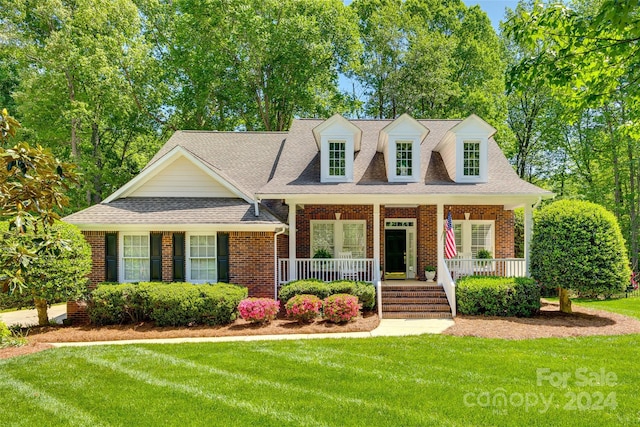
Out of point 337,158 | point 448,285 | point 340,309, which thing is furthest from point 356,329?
point 337,158

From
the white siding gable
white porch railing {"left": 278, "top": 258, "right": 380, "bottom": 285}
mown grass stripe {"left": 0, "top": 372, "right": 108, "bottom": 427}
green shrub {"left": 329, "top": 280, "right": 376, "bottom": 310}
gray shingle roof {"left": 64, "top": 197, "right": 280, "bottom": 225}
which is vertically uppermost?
the white siding gable

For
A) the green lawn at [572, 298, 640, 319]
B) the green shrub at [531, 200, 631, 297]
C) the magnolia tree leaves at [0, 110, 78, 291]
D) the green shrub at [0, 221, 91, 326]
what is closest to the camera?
the magnolia tree leaves at [0, 110, 78, 291]

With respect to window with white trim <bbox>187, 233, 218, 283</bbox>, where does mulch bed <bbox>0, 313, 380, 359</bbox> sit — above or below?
below

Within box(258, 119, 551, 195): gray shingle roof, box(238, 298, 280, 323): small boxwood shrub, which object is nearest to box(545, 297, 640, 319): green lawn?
box(258, 119, 551, 195): gray shingle roof

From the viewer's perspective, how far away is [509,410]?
5.44m

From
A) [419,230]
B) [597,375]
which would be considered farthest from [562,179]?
[597,375]

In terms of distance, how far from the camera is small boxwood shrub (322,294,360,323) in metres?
11.4

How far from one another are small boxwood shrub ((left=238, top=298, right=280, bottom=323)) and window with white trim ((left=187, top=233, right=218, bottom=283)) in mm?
2231

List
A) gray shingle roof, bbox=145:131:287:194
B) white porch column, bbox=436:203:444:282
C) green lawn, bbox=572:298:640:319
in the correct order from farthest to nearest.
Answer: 1. gray shingle roof, bbox=145:131:287:194
2. green lawn, bbox=572:298:640:319
3. white porch column, bbox=436:203:444:282

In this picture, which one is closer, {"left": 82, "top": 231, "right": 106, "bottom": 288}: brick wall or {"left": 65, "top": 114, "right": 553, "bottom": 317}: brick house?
{"left": 82, "top": 231, "right": 106, "bottom": 288}: brick wall

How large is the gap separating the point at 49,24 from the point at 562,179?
3696 centimetres

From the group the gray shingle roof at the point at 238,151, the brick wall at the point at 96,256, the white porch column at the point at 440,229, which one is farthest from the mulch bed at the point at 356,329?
the gray shingle roof at the point at 238,151

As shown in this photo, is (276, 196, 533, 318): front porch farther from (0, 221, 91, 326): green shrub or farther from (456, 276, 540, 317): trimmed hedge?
(0, 221, 91, 326): green shrub

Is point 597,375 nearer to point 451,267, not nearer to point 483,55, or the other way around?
point 451,267
